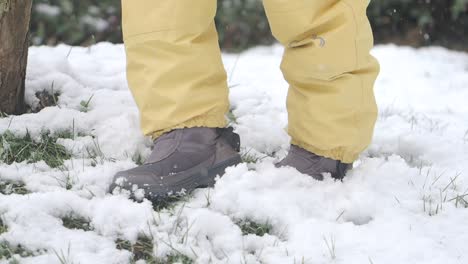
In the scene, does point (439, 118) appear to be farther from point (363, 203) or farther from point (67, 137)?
point (67, 137)

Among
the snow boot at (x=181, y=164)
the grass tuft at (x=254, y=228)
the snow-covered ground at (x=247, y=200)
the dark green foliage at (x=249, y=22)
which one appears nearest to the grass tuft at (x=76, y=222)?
the snow-covered ground at (x=247, y=200)

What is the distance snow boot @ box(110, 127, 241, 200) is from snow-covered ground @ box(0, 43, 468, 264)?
0.04m

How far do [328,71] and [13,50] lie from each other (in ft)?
3.17

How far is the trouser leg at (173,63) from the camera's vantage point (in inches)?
67.9

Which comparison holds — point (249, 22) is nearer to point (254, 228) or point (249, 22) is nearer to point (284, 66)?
point (284, 66)

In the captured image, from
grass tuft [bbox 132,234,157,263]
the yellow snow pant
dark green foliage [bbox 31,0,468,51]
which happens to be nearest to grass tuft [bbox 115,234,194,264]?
grass tuft [bbox 132,234,157,263]

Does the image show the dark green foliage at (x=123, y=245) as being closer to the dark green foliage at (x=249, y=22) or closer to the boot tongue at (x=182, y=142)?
the boot tongue at (x=182, y=142)

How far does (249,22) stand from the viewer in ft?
15.8

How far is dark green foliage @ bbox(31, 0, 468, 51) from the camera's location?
4582 millimetres

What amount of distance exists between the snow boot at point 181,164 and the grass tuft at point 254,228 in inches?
7.2

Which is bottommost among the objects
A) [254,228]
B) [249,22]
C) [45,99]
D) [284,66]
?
[249,22]

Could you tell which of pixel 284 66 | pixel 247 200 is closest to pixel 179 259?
pixel 247 200

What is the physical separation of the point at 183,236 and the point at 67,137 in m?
0.74

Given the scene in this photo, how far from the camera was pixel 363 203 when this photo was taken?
1725mm
